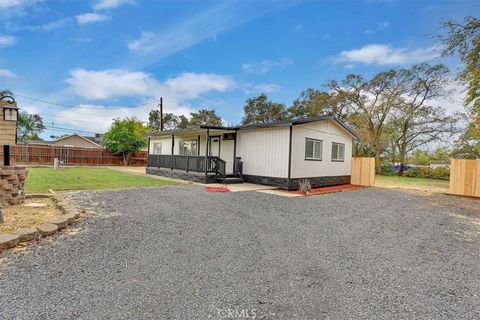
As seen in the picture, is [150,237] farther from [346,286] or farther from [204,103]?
[204,103]

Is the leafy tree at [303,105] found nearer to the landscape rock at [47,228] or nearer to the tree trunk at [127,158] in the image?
the tree trunk at [127,158]

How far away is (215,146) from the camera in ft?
48.2

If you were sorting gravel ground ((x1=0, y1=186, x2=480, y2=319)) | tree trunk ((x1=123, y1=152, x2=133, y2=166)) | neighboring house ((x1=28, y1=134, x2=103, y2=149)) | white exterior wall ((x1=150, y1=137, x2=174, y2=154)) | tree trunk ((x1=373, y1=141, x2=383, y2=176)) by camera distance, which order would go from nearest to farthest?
gravel ground ((x1=0, y1=186, x2=480, y2=319))
white exterior wall ((x1=150, y1=137, x2=174, y2=154))
tree trunk ((x1=373, y1=141, x2=383, y2=176))
tree trunk ((x1=123, y1=152, x2=133, y2=166))
neighboring house ((x1=28, y1=134, x2=103, y2=149))

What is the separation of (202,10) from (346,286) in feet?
33.3

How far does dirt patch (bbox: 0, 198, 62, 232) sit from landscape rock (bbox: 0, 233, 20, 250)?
611 mm

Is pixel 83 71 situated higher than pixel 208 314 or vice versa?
pixel 83 71

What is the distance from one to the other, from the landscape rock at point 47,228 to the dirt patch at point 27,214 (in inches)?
12.8

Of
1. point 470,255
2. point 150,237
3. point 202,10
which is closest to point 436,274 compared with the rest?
point 470,255

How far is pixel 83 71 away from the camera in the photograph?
1730cm

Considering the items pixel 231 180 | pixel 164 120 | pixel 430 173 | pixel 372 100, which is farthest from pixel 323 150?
pixel 164 120

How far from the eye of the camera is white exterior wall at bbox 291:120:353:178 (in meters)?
11.1

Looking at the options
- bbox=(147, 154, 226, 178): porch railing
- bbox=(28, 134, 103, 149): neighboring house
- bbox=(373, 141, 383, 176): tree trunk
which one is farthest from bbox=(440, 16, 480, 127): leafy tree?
bbox=(28, 134, 103, 149): neighboring house

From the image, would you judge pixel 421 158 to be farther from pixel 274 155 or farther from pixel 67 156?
pixel 67 156

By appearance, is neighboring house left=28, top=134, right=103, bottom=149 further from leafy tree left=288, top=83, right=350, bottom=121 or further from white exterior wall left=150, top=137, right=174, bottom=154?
leafy tree left=288, top=83, right=350, bottom=121
